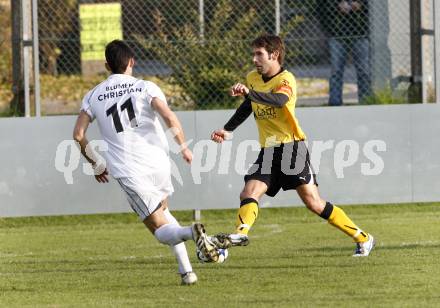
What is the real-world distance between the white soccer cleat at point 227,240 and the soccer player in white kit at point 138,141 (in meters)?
0.26

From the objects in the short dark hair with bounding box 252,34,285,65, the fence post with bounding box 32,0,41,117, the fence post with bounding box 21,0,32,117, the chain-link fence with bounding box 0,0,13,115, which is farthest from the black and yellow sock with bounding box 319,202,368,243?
the chain-link fence with bounding box 0,0,13,115

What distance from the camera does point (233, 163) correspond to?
13.1 metres

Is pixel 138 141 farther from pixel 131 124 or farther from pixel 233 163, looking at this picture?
pixel 233 163

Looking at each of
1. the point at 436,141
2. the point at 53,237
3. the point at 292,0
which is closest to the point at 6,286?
the point at 53,237

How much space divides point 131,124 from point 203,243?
100cm

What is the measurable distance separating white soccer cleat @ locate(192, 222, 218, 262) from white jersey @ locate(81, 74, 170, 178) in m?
0.58

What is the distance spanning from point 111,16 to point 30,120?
208cm

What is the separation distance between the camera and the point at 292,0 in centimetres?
1455

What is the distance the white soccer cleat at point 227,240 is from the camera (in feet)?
26.1

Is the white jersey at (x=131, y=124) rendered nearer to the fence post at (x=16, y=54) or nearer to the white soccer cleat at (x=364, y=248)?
the white soccer cleat at (x=364, y=248)

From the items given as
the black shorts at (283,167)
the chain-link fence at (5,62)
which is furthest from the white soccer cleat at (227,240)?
the chain-link fence at (5,62)

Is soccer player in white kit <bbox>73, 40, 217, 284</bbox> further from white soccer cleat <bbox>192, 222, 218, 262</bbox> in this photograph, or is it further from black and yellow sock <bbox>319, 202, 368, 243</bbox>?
black and yellow sock <bbox>319, 202, 368, 243</bbox>

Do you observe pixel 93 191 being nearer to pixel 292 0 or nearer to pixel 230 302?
pixel 292 0

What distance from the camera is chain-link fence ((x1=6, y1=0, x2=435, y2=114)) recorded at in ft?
46.0
